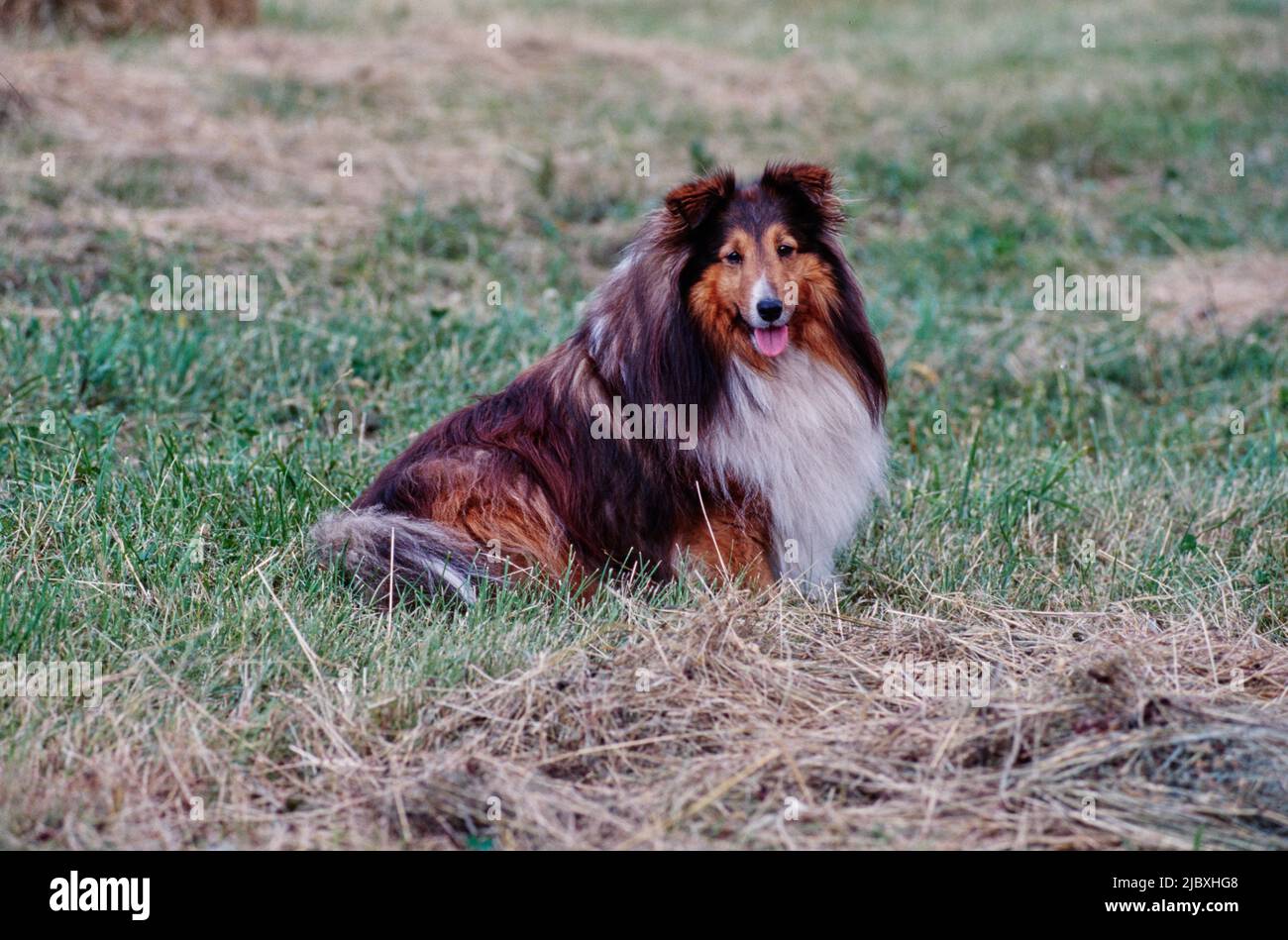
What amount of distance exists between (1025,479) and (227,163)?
612cm

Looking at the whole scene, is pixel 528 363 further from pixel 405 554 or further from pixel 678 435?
pixel 405 554

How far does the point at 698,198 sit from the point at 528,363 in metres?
2.42

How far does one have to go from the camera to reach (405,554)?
15.2ft

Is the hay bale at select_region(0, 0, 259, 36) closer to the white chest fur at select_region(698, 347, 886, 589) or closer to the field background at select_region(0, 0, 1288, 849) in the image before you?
the field background at select_region(0, 0, 1288, 849)

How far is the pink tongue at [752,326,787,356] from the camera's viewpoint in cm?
474

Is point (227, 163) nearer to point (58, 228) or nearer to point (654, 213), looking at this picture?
point (58, 228)

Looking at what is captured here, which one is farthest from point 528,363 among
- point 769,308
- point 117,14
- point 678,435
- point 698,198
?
point 117,14

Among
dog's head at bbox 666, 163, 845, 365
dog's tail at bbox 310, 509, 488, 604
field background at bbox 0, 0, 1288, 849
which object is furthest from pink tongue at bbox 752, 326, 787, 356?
dog's tail at bbox 310, 509, 488, 604

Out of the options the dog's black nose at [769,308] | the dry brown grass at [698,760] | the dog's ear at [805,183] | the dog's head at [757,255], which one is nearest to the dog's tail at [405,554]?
the dry brown grass at [698,760]

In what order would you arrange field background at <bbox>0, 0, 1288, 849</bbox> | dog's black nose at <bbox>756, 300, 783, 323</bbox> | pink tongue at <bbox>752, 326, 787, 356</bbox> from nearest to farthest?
field background at <bbox>0, 0, 1288, 849</bbox> → dog's black nose at <bbox>756, 300, 783, 323</bbox> → pink tongue at <bbox>752, 326, 787, 356</bbox>

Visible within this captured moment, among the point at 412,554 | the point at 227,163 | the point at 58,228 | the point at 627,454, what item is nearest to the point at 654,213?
the point at 627,454

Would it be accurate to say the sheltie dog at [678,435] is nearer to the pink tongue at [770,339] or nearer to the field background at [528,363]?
the pink tongue at [770,339]

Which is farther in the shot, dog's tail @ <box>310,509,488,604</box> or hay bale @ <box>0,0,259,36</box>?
hay bale @ <box>0,0,259,36</box>

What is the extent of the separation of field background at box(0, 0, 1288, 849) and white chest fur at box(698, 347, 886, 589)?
304 mm
